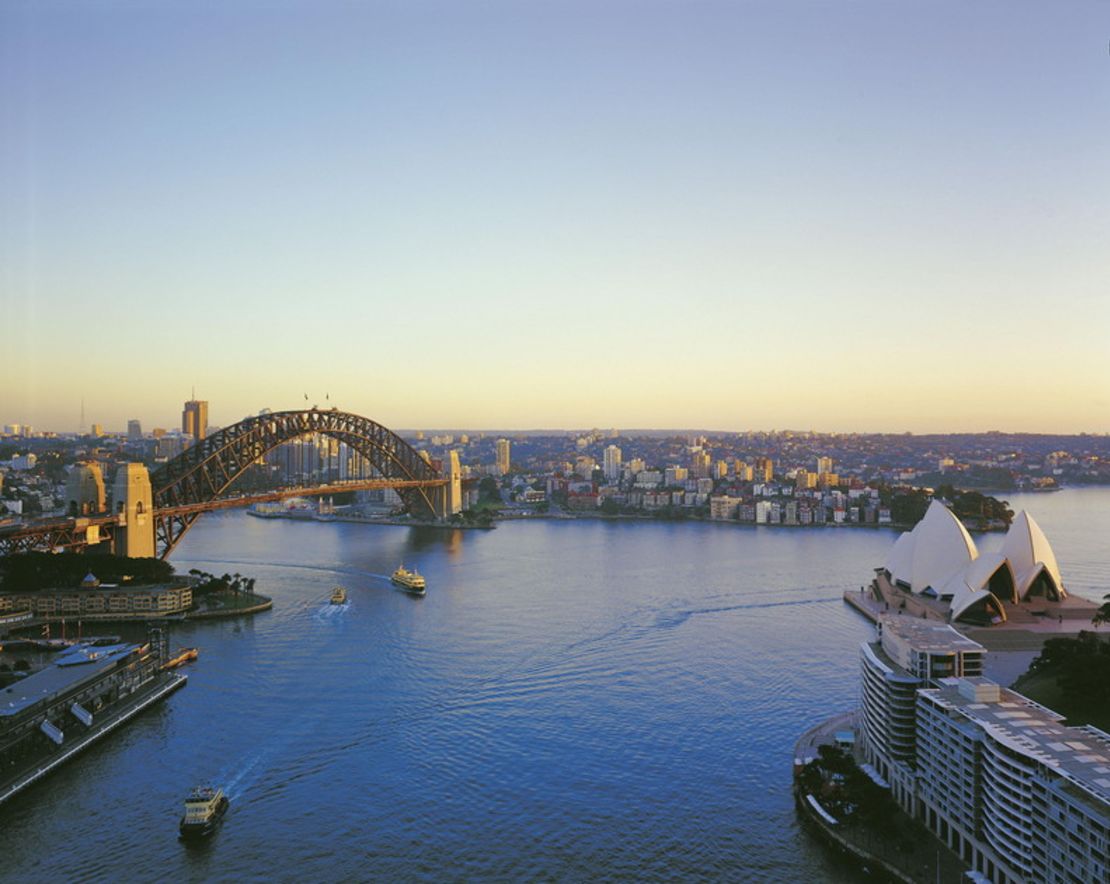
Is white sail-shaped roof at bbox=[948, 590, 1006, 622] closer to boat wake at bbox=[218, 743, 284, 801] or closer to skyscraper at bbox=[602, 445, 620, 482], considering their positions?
boat wake at bbox=[218, 743, 284, 801]

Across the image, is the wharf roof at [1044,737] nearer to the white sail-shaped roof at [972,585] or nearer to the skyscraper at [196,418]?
the white sail-shaped roof at [972,585]

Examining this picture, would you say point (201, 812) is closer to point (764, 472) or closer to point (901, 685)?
point (901, 685)

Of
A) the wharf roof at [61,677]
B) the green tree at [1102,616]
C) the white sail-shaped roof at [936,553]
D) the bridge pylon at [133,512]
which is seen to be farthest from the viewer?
the bridge pylon at [133,512]

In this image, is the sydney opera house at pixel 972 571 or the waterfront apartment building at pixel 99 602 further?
the waterfront apartment building at pixel 99 602

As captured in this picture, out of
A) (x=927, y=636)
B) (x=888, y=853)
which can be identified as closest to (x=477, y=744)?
(x=888, y=853)

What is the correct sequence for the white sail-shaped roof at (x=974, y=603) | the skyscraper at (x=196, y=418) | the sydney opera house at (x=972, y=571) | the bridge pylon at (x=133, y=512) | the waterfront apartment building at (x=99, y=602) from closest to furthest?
the white sail-shaped roof at (x=974, y=603) → the sydney opera house at (x=972, y=571) → the waterfront apartment building at (x=99, y=602) → the bridge pylon at (x=133, y=512) → the skyscraper at (x=196, y=418)

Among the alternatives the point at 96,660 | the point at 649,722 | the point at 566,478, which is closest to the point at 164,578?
the point at 96,660

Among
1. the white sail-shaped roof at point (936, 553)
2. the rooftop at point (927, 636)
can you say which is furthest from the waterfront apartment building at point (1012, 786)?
the white sail-shaped roof at point (936, 553)
